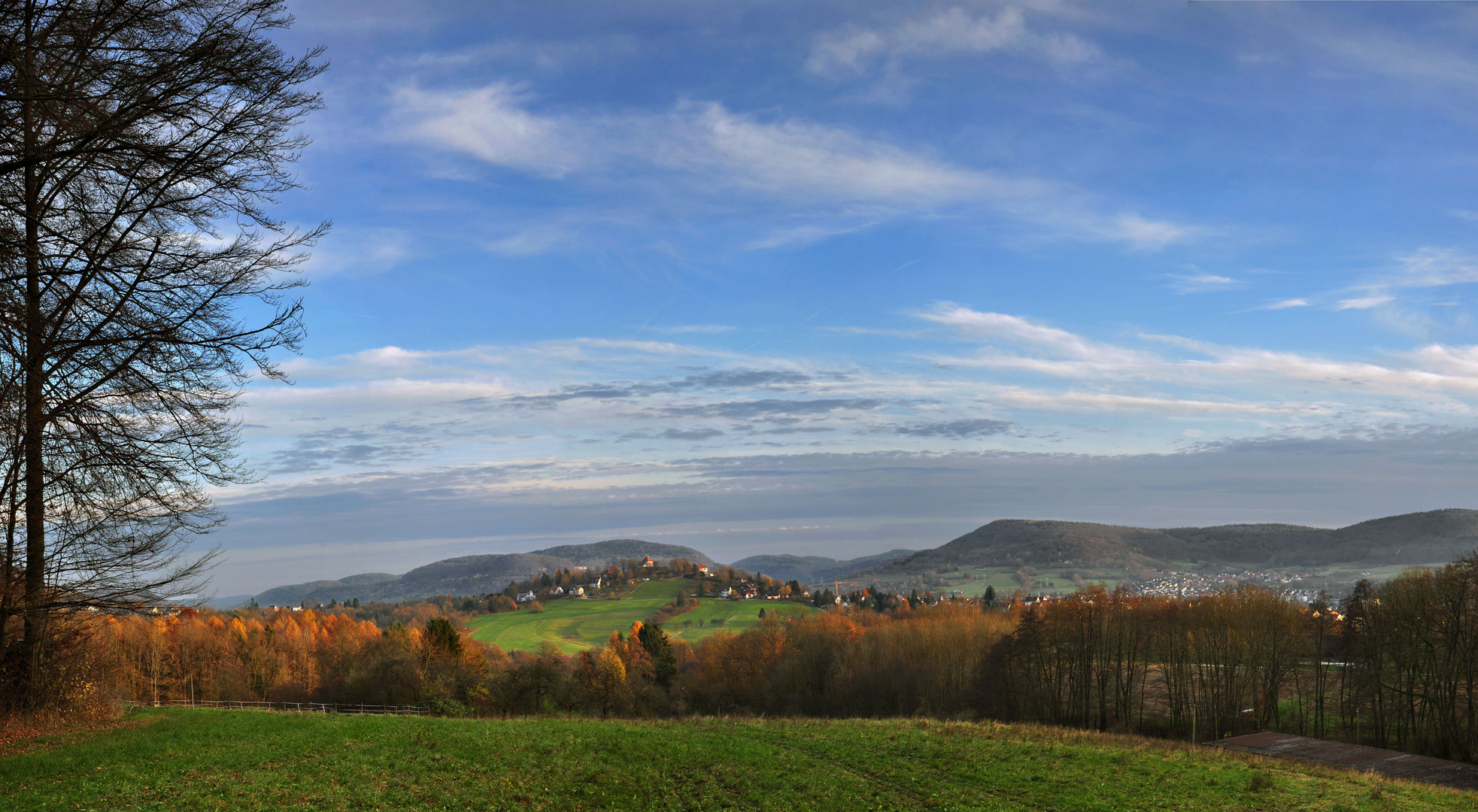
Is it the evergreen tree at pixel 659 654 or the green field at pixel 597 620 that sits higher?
the evergreen tree at pixel 659 654

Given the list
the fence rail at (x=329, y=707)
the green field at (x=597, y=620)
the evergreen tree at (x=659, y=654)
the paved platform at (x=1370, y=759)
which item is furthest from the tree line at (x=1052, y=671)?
the green field at (x=597, y=620)

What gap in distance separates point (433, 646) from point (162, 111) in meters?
49.1

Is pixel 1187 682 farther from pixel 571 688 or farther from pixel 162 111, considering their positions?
pixel 162 111

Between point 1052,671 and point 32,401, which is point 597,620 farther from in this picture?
point 32,401

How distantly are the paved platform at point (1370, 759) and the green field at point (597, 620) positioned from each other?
232ft

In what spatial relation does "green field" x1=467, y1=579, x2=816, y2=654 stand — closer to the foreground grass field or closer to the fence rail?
the fence rail

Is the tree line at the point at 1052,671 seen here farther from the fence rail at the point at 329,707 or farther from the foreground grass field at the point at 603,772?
the foreground grass field at the point at 603,772

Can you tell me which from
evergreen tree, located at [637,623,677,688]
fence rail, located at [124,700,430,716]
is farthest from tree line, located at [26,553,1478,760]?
evergreen tree, located at [637,623,677,688]

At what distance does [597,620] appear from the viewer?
12838 cm

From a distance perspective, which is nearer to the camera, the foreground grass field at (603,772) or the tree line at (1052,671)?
the foreground grass field at (603,772)

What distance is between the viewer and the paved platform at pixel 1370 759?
31266mm

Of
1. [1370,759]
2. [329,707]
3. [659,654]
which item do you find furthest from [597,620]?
[1370,759]

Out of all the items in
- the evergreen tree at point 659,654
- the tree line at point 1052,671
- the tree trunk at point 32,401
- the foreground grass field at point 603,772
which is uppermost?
the tree trunk at point 32,401

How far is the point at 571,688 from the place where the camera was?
5284cm
